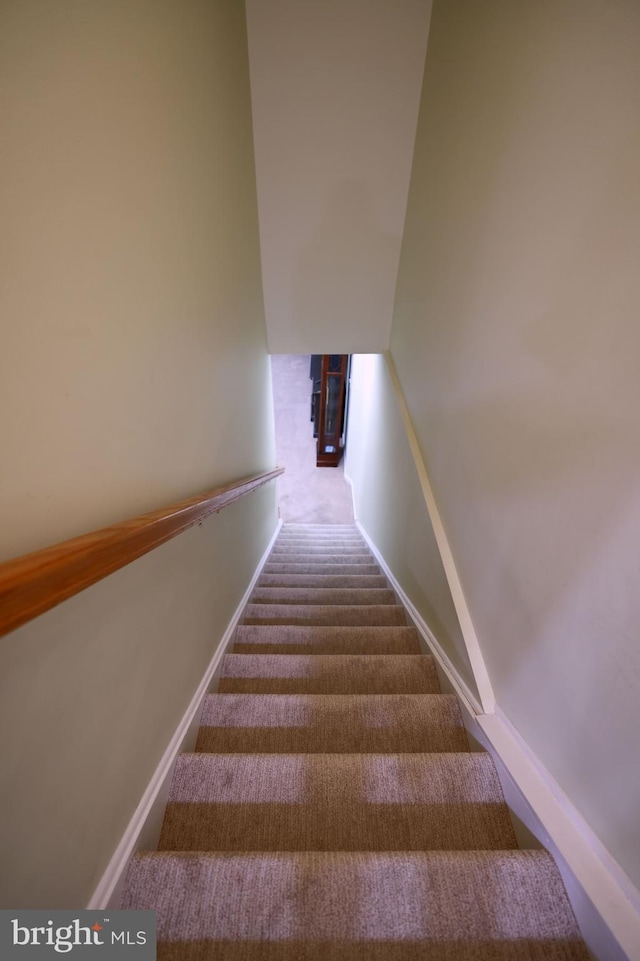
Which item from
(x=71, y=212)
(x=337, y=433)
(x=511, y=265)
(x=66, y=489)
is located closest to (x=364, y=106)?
(x=511, y=265)

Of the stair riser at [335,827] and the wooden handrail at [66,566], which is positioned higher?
the wooden handrail at [66,566]

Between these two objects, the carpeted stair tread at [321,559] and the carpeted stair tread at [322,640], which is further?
the carpeted stair tread at [321,559]

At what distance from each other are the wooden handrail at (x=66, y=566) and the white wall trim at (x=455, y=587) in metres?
1.05

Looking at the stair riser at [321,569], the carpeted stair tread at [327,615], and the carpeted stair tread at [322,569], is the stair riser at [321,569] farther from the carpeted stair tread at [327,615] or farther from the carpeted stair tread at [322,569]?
the carpeted stair tread at [327,615]

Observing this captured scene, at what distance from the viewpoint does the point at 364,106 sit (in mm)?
2266

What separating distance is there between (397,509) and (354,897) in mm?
1947

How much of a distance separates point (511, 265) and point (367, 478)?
3238mm

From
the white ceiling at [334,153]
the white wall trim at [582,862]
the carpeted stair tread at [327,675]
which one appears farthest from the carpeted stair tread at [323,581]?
the white ceiling at [334,153]

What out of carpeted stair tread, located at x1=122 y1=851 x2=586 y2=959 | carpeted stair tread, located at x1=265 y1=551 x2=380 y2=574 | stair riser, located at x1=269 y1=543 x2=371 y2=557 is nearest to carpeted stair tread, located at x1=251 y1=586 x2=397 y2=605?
carpeted stair tread, located at x1=265 y1=551 x2=380 y2=574

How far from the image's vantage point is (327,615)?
2.16 m

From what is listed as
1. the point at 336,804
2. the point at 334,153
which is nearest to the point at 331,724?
the point at 336,804

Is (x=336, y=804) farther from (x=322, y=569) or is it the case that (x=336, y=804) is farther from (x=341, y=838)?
(x=322, y=569)

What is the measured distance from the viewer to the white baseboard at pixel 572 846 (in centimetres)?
71

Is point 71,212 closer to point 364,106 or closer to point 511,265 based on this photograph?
point 511,265
